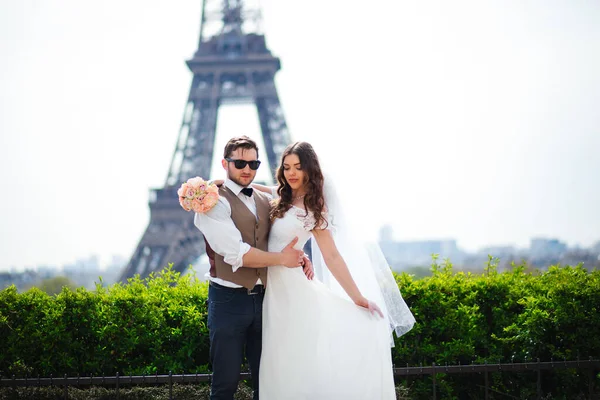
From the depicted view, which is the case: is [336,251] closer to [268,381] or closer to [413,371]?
[268,381]

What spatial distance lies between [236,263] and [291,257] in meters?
0.33

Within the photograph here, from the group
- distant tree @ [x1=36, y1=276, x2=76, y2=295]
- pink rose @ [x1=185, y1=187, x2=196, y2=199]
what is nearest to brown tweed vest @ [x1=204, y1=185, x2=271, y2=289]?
pink rose @ [x1=185, y1=187, x2=196, y2=199]

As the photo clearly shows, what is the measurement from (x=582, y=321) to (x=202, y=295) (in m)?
3.06

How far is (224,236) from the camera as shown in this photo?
3.19 meters

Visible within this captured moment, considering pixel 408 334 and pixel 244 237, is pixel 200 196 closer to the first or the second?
pixel 244 237

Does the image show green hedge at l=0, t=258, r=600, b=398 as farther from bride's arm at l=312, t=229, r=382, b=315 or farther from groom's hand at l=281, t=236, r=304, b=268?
groom's hand at l=281, t=236, r=304, b=268

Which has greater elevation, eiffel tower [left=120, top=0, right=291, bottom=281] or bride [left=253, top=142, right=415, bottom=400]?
eiffel tower [left=120, top=0, right=291, bottom=281]

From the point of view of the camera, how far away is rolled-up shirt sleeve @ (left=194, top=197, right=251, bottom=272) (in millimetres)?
3162

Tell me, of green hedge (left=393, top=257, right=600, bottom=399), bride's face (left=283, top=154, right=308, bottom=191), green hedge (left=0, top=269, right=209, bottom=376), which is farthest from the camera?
green hedge (left=393, top=257, right=600, bottom=399)

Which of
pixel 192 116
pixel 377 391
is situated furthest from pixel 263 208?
pixel 192 116

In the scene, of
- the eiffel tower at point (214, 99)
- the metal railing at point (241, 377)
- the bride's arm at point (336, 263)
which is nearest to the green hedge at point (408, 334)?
the metal railing at point (241, 377)

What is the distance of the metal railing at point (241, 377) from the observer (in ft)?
12.9

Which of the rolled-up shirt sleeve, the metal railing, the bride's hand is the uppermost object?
the rolled-up shirt sleeve

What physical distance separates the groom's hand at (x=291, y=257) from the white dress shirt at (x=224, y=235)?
0.75 feet
